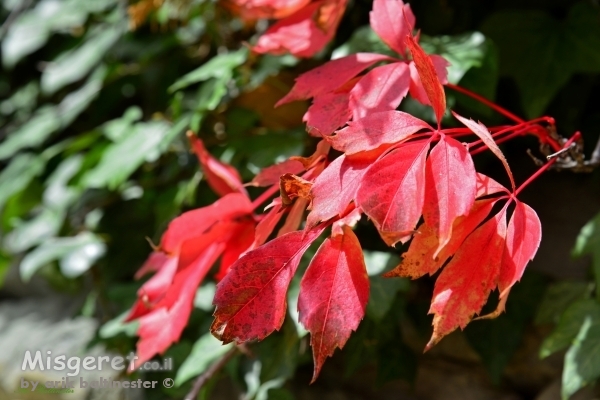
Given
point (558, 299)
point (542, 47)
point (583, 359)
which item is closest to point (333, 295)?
point (583, 359)


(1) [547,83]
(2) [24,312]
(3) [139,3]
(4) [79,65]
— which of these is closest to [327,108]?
(1) [547,83]

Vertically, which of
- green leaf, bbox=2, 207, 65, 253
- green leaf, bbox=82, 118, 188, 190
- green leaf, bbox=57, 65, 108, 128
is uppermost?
green leaf, bbox=82, 118, 188, 190

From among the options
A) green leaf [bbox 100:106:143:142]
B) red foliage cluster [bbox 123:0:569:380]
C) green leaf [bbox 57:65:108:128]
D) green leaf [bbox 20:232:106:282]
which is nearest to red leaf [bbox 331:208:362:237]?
red foliage cluster [bbox 123:0:569:380]

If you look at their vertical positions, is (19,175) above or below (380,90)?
below

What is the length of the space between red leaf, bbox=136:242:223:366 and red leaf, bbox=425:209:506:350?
243 millimetres

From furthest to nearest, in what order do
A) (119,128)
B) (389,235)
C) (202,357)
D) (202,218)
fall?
1. (119,128)
2. (202,357)
3. (202,218)
4. (389,235)

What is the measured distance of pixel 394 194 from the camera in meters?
0.42

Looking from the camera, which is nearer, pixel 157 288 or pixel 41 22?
pixel 157 288

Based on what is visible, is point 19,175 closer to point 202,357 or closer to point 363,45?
A: point 202,357

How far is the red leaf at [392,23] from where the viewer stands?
0.59 metres

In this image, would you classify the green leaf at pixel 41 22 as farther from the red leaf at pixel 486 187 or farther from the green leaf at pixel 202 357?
the red leaf at pixel 486 187

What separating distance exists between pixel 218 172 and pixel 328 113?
0.18 m

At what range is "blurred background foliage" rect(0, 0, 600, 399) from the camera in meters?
0.81

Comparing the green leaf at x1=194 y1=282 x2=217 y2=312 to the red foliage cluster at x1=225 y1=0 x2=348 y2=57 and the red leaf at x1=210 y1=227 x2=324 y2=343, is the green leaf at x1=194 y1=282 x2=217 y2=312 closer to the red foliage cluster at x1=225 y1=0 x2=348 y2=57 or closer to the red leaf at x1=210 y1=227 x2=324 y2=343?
the red foliage cluster at x1=225 y1=0 x2=348 y2=57
